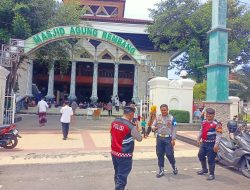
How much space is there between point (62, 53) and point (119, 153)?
61.1ft

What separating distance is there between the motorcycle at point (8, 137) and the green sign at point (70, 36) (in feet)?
26.3

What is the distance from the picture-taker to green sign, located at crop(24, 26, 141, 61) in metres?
16.5

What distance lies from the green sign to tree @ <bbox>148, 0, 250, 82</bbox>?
1186 centimetres

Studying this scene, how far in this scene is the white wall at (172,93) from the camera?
16.5 m

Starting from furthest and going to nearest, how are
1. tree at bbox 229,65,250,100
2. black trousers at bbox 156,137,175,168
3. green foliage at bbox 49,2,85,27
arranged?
tree at bbox 229,65,250,100 < green foliage at bbox 49,2,85,27 < black trousers at bbox 156,137,175,168

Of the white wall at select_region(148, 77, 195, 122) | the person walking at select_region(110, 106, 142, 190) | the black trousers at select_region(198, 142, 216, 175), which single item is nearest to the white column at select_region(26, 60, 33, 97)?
the white wall at select_region(148, 77, 195, 122)

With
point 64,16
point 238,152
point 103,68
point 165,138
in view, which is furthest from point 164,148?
point 103,68

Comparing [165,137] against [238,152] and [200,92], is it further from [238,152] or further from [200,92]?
[200,92]

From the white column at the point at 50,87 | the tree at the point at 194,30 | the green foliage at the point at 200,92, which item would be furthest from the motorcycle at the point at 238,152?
the white column at the point at 50,87

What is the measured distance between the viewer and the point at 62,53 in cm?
2214

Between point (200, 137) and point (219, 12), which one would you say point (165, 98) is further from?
point (200, 137)

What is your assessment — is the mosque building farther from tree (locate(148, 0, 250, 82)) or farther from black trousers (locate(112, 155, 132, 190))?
black trousers (locate(112, 155, 132, 190))

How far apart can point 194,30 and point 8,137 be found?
23.7 m

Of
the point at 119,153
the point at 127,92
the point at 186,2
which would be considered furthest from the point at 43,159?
the point at 127,92
